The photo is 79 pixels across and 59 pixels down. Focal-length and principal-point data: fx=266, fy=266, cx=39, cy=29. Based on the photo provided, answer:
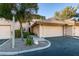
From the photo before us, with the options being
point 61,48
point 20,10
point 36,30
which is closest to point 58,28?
point 61,48

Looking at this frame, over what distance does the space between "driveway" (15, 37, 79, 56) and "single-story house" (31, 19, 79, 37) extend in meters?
0.16

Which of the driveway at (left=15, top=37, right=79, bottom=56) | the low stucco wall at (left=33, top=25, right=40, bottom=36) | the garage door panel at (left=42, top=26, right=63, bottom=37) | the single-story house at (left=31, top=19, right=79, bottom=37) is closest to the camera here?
the driveway at (left=15, top=37, right=79, bottom=56)

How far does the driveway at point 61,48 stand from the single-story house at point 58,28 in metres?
0.16

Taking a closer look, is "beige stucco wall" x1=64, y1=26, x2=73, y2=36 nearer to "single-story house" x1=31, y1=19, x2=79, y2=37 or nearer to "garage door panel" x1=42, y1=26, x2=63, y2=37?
"single-story house" x1=31, y1=19, x2=79, y2=37

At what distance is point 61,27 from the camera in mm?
7305

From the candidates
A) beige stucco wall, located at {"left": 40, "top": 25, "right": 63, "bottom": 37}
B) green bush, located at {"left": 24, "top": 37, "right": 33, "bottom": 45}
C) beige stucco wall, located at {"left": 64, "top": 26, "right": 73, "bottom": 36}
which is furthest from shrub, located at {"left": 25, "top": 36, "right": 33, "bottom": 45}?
beige stucco wall, located at {"left": 64, "top": 26, "right": 73, "bottom": 36}

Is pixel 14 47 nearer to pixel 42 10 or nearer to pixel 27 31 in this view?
pixel 27 31

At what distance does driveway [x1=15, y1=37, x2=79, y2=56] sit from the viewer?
23.1 ft

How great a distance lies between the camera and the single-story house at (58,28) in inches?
283

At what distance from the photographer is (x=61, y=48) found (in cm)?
719

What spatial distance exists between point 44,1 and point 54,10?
0.37 metres

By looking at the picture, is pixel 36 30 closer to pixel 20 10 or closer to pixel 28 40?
pixel 28 40

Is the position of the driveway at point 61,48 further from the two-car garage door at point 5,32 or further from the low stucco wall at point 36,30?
the two-car garage door at point 5,32

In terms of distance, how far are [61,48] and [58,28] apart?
1.85 ft
